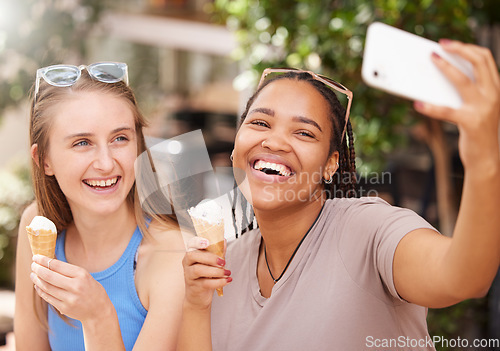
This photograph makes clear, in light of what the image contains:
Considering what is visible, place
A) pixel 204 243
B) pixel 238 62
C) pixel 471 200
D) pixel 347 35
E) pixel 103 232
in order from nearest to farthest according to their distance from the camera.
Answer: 1. pixel 471 200
2. pixel 204 243
3. pixel 103 232
4. pixel 347 35
5. pixel 238 62

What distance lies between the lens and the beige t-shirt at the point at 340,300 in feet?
4.82

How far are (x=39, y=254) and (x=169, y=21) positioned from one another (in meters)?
6.11

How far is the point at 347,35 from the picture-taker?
10.2ft

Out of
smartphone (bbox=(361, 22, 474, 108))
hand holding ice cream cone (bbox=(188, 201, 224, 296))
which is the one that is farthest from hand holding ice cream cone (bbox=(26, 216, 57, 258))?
smartphone (bbox=(361, 22, 474, 108))

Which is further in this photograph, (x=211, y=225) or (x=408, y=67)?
(x=211, y=225)

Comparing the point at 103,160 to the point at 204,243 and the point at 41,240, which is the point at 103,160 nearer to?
the point at 41,240

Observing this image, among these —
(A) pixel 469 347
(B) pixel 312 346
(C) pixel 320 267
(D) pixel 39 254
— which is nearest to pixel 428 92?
(C) pixel 320 267

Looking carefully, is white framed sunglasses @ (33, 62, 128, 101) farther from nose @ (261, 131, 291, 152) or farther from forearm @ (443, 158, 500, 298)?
forearm @ (443, 158, 500, 298)

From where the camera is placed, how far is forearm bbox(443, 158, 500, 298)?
1006mm

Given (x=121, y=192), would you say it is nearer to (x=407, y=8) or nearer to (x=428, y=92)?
(x=428, y=92)

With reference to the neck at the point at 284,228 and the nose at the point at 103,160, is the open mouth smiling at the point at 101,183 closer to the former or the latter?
the nose at the point at 103,160

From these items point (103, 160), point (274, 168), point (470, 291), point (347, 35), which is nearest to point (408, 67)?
point (470, 291)

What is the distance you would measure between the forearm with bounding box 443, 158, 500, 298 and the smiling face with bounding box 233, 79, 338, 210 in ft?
1.87

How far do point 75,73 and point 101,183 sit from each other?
0.36 m
